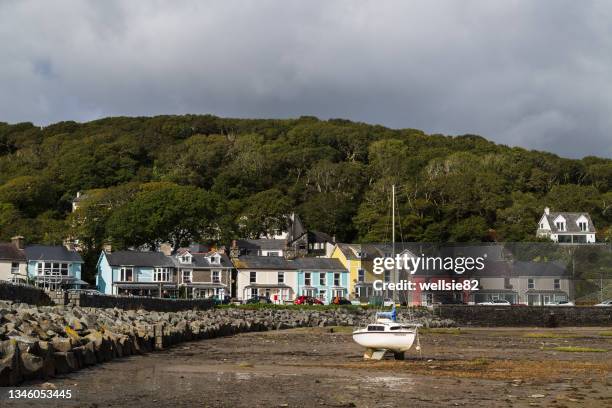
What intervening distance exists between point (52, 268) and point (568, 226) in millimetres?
69528

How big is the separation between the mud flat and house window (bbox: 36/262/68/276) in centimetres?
5661

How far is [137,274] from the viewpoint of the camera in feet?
281

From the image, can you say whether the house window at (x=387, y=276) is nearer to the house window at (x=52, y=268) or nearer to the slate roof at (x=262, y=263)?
the slate roof at (x=262, y=263)

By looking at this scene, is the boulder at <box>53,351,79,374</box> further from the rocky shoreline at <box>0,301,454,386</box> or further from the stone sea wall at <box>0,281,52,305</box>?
the stone sea wall at <box>0,281,52,305</box>

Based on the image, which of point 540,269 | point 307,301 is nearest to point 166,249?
point 307,301

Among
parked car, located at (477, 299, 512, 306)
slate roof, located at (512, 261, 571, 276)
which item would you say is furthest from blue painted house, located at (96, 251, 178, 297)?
slate roof, located at (512, 261, 571, 276)

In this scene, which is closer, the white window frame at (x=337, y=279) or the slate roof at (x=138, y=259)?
the slate roof at (x=138, y=259)

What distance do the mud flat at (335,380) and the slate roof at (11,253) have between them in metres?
57.6

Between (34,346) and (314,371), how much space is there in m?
7.49

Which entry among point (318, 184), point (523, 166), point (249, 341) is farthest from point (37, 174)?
point (249, 341)

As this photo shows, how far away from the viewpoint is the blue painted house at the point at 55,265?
81562 mm

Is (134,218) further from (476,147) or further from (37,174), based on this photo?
(476,147)

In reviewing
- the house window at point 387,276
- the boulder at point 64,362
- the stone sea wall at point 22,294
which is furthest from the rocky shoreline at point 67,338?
the house window at point 387,276

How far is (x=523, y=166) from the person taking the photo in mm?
140500
